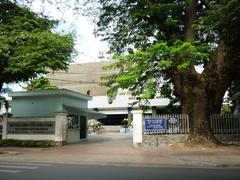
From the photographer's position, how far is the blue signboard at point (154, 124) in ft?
76.1

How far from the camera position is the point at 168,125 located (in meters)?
23.2

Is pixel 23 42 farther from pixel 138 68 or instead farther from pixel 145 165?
pixel 145 165

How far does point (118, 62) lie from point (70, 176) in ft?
35.7

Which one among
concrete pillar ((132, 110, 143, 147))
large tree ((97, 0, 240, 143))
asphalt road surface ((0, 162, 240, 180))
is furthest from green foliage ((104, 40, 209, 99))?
asphalt road surface ((0, 162, 240, 180))

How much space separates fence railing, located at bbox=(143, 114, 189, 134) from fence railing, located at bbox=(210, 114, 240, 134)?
5.32 ft

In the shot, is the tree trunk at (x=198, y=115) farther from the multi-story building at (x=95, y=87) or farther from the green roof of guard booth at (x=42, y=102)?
the multi-story building at (x=95, y=87)

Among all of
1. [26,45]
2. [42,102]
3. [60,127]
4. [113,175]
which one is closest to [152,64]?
[26,45]

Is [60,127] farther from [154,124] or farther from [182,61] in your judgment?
[182,61]

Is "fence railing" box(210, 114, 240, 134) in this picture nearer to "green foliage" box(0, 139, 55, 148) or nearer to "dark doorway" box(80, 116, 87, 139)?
"green foliage" box(0, 139, 55, 148)

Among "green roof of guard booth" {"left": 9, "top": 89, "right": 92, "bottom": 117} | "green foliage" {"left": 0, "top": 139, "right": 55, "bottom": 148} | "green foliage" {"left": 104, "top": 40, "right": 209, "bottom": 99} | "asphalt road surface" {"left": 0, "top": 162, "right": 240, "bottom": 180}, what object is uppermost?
"green foliage" {"left": 104, "top": 40, "right": 209, "bottom": 99}

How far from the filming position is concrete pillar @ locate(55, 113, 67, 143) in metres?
26.4

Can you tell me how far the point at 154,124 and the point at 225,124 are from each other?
4260 millimetres

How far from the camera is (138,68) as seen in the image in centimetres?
2072

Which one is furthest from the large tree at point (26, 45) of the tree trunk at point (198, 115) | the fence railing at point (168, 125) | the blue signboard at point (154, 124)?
the tree trunk at point (198, 115)
